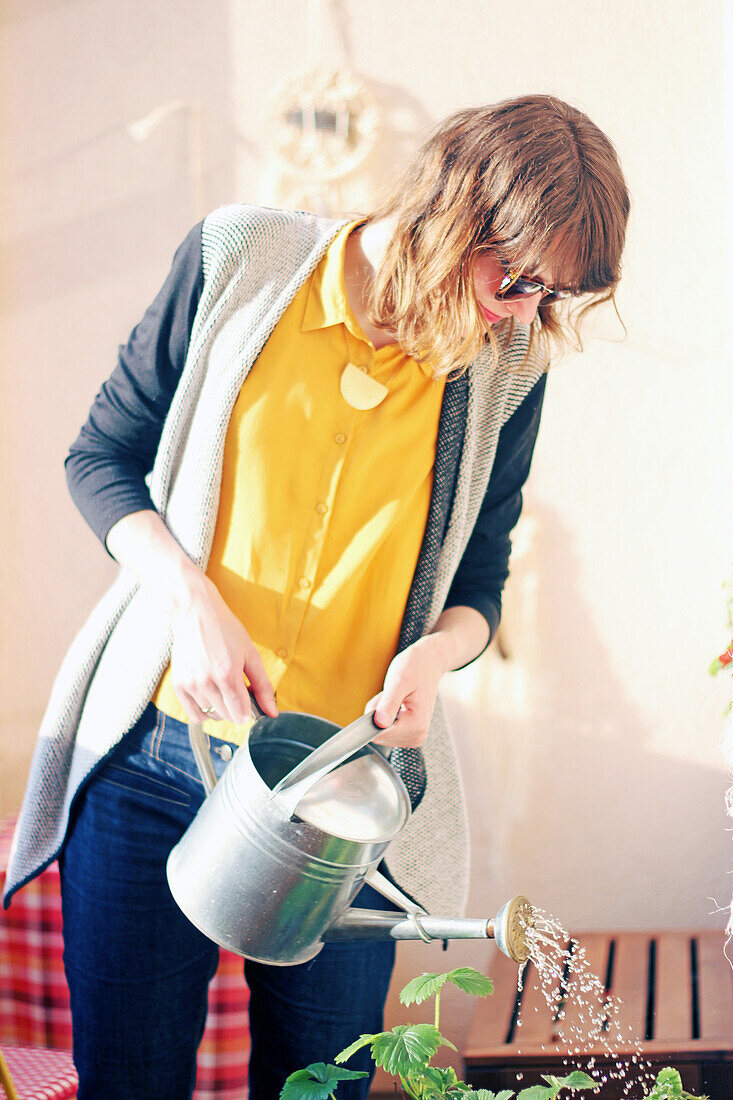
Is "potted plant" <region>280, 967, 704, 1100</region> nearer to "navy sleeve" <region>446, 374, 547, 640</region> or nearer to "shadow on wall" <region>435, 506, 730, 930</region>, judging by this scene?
"navy sleeve" <region>446, 374, 547, 640</region>

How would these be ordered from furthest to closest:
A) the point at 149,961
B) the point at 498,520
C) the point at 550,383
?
the point at 550,383
the point at 498,520
the point at 149,961

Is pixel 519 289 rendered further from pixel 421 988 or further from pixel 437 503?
pixel 421 988

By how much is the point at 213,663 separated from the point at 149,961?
0.30m

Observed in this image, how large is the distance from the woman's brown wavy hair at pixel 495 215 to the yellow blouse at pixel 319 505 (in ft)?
0.19

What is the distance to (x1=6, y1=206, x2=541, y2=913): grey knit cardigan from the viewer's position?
2.69 ft

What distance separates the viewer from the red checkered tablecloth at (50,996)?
1.43 metres

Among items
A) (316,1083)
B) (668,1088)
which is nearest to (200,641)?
(316,1083)

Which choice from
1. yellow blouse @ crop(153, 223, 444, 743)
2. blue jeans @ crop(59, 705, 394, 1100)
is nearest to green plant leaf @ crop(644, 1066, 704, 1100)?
blue jeans @ crop(59, 705, 394, 1100)

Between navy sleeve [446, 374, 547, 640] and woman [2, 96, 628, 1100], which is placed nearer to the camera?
woman [2, 96, 628, 1100]

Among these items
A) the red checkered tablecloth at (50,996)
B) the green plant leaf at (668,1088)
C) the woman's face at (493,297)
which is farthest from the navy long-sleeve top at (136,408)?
the red checkered tablecloth at (50,996)

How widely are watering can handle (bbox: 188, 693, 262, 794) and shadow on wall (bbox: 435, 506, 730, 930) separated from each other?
3.16 feet

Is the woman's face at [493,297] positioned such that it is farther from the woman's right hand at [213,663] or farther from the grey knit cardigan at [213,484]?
the woman's right hand at [213,663]

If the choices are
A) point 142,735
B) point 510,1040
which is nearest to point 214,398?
point 142,735

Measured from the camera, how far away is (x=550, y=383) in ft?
5.31
